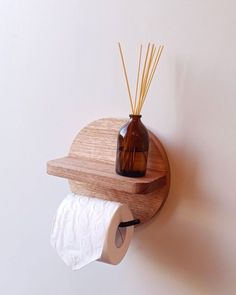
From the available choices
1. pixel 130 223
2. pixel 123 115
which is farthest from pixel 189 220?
pixel 123 115

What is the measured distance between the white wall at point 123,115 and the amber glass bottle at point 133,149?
6 centimetres

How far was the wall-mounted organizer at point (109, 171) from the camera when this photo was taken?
594mm

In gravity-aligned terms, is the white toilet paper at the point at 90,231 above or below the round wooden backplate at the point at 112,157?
below

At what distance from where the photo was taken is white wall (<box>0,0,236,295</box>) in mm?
602

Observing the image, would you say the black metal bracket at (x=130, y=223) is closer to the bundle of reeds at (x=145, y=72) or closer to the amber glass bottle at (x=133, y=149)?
the amber glass bottle at (x=133, y=149)

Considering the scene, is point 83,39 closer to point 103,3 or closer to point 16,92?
point 103,3

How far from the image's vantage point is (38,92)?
32.0 inches

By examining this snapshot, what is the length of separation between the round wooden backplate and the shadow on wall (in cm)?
2

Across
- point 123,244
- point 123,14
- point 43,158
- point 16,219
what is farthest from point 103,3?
point 16,219

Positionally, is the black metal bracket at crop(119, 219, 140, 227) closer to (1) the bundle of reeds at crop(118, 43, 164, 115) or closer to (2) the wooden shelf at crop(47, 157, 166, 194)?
(2) the wooden shelf at crop(47, 157, 166, 194)

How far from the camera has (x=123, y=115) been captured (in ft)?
2.27

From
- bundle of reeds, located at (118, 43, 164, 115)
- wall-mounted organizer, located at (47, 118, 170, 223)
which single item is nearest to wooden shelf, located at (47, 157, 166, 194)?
wall-mounted organizer, located at (47, 118, 170, 223)

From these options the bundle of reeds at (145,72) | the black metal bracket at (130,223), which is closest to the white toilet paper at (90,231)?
the black metal bracket at (130,223)

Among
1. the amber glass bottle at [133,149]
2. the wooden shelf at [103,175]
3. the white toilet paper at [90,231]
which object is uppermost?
the amber glass bottle at [133,149]
